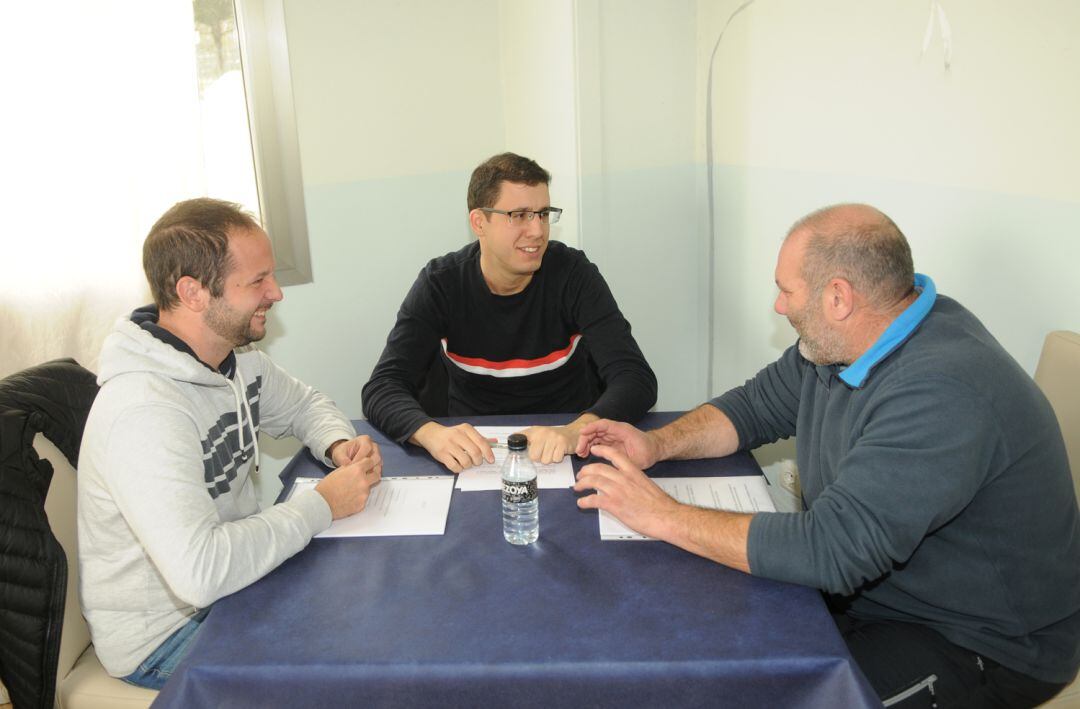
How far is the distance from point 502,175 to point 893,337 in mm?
1325

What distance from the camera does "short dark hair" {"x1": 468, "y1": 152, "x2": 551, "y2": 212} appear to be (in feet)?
7.88

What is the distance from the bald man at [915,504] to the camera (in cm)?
130

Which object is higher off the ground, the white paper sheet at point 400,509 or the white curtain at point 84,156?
the white curtain at point 84,156

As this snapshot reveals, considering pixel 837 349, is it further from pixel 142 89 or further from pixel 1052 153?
pixel 142 89

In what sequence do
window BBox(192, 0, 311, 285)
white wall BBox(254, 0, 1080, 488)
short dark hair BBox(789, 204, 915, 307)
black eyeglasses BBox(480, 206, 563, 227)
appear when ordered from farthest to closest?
window BBox(192, 0, 311, 285), black eyeglasses BBox(480, 206, 563, 227), white wall BBox(254, 0, 1080, 488), short dark hair BBox(789, 204, 915, 307)

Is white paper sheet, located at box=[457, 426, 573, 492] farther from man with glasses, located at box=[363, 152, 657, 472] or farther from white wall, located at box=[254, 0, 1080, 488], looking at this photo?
white wall, located at box=[254, 0, 1080, 488]

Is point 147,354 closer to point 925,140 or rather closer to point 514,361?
point 514,361

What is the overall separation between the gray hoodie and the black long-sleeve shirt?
2.20ft

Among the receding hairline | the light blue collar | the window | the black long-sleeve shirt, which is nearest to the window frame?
the window

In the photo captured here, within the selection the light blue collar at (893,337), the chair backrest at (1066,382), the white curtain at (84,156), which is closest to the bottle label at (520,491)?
the light blue collar at (893,337)

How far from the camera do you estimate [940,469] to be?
1.28m

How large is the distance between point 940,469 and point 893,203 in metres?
1.05

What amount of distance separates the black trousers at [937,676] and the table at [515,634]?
239 mm

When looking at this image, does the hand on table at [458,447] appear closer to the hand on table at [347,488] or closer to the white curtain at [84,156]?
the hand on table at [347,488]
